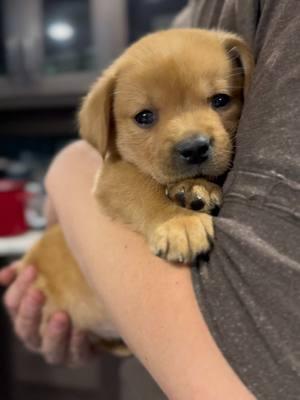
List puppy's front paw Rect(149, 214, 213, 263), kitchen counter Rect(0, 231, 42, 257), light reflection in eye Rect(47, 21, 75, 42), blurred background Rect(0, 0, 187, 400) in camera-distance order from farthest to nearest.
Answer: light reflection in eye Rect(47, 21, 75, 42) < blurred background Rect(0, 0, 187, 400) < kitchen counter Rect(0, 231, 42, 257) < puppy's front paw Rect(149, 214, 213, 263)

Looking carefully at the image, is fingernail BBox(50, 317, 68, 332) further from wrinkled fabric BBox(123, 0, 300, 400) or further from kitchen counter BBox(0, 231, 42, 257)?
kitchen counter BBox(0, 231, 42, 257)

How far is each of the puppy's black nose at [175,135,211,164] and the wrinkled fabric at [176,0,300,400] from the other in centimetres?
15

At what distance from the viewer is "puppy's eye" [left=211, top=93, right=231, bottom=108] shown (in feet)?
3.04

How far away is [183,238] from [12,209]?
1.50 metres

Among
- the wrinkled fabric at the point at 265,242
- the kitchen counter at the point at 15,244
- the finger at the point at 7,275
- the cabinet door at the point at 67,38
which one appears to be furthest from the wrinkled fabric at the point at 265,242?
the cabinet door at the point at 67,38

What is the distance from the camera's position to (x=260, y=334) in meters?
0.57

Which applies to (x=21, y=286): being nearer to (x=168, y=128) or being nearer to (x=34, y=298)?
(x=34, y=298)

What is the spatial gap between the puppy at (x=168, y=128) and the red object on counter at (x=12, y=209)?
3.64ft

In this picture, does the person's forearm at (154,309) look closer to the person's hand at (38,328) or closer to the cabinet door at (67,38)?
the person's hand at (38,328)

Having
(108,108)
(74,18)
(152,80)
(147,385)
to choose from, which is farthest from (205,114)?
(74,18)

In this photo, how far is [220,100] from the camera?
0.93 metres

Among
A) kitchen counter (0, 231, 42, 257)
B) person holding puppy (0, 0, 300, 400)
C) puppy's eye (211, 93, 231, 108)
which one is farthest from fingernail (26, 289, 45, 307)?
kitchen counter (0, 231, 42, 257)

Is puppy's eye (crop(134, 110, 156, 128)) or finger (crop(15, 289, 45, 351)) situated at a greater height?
puppy's eye (crop(134, 110, 156, 128))

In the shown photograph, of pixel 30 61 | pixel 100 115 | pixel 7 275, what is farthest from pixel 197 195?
pixel 30 61
